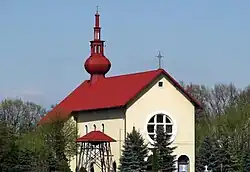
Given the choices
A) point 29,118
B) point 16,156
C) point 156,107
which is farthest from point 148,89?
point 29,118

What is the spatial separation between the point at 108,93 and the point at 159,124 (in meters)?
5.61

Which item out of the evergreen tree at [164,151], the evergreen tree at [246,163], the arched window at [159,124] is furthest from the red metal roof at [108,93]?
the evergreen tree at [246,163]

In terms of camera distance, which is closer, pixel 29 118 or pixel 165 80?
pixel 165 80

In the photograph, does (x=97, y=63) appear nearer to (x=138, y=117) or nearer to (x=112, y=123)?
(x=112, y=123)

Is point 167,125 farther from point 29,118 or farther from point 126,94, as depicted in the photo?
point 29,118

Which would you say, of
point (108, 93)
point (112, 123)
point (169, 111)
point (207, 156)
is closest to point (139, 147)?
point (112, 123)

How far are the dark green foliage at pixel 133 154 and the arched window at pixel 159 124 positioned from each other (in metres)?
1.86

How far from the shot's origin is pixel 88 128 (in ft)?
206

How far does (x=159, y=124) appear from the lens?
57625 millimetres

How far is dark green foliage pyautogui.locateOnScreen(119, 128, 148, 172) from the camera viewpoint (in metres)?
54.8

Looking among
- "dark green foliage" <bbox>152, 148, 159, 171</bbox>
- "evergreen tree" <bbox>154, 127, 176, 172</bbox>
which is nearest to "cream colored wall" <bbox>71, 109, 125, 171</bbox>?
"evergreen tree" <bbox>154, 127, 176, 172</bbox>

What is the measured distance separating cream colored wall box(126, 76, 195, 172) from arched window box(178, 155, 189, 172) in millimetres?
315

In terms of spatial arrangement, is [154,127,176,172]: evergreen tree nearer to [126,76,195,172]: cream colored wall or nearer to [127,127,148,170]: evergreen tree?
[127,127,148,170]: evergreen tree

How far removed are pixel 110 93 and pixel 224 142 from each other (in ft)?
31.1
